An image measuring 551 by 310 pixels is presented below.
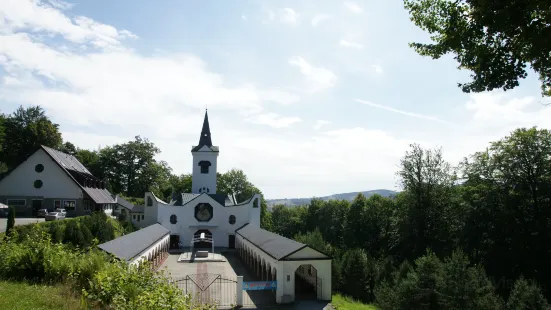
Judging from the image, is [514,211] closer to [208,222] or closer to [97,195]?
[208,222]

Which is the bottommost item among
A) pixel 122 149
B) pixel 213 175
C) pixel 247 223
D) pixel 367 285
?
pixel 367 285

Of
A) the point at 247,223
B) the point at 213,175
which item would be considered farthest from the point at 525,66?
the point at 213,175

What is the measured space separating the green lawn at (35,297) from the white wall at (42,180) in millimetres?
27610

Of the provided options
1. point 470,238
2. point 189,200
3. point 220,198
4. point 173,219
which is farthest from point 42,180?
point 470,238

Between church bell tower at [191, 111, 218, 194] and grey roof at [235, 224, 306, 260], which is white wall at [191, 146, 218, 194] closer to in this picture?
church bell tower at [191, 111, 218, 194]

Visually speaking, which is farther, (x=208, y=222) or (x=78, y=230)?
(x=208, y=222)

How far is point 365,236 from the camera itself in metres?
50.6

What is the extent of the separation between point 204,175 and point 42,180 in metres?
18.4

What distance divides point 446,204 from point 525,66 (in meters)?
27.5

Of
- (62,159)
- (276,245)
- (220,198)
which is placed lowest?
(276,245)

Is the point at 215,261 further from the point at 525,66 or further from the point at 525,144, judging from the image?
the point at 525,66

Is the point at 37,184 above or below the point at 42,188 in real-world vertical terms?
above

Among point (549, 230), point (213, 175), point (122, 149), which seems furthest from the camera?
point (122, 149)

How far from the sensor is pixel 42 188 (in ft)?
114
